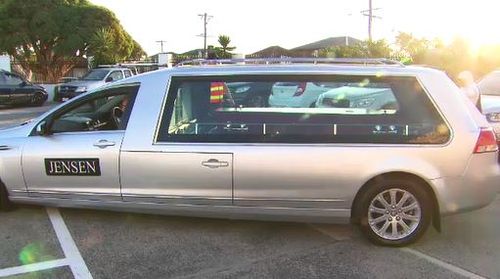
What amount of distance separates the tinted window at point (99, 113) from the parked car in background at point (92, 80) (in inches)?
642

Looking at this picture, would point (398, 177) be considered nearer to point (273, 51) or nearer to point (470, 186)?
point (470, 186)

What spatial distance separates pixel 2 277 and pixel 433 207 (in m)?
3.59

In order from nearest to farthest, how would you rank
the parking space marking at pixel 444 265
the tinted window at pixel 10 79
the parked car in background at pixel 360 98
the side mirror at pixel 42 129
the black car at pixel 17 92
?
the parking space marking at pixel 444 265 < the parked car in background at pixel 360 98 < the side mirror at pixel 42 129 < the black car at pixel 17 92 < the tinted window at pixel 10 79

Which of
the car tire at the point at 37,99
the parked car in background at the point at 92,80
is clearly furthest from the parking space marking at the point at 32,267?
the car tire at the point at 37,99

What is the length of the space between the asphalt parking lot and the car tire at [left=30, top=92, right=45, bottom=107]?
712 inches

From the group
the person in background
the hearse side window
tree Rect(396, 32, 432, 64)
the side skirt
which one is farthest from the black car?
tree Rect(396, 32, 432, 64)

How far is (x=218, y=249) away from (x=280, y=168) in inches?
35.1

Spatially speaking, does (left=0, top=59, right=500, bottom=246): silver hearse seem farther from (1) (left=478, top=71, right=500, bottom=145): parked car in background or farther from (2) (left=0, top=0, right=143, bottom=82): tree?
(2) (left=0, top=0, right=143, bottom=82): tree

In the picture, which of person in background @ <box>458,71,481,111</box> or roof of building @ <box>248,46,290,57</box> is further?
roof of building @ <box>248,46,290,57</box>

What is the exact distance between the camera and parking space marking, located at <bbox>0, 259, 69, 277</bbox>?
4461mm

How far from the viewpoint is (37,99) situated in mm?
23219

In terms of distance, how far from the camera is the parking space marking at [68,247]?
4.49 m

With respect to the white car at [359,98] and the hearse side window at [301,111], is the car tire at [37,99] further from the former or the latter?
the white car at [359,98]

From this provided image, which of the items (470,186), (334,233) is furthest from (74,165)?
(470,186)
